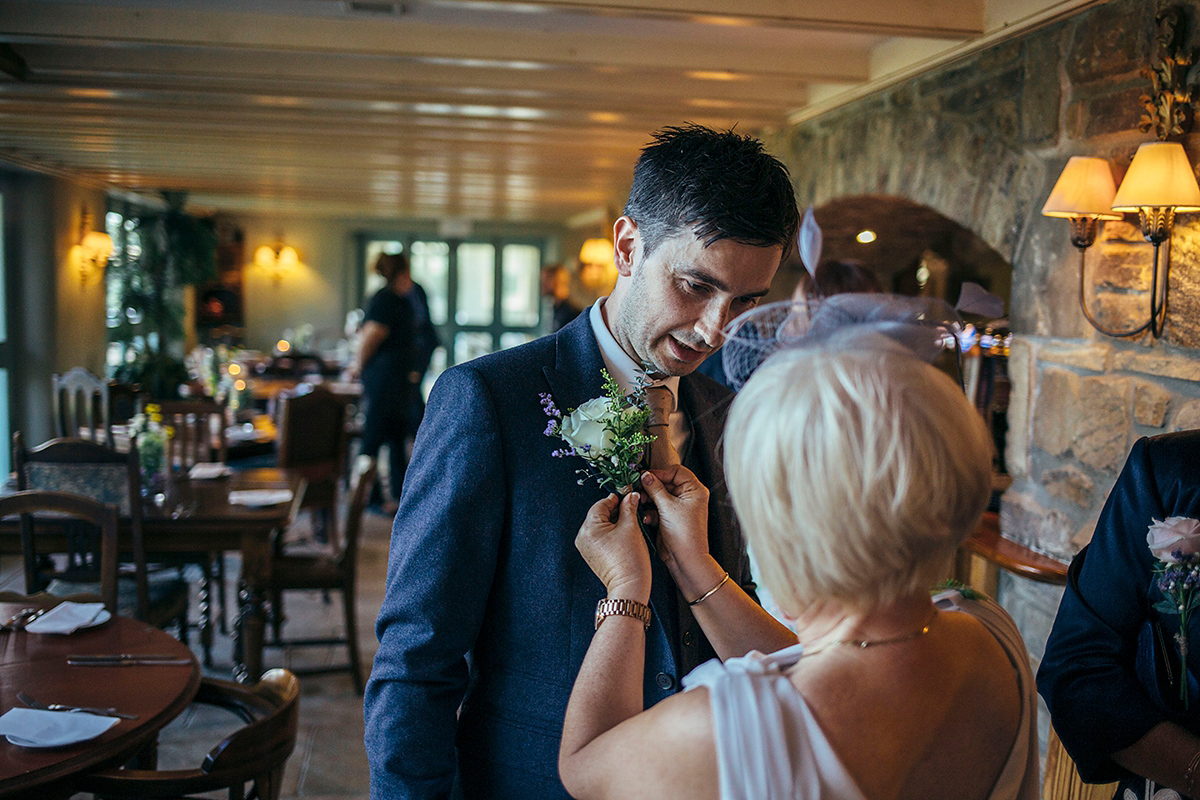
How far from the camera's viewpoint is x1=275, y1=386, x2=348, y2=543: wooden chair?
5.21m

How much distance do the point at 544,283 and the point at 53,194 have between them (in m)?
4.79

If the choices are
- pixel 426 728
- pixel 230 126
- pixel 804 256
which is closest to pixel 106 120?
pixel 230 126

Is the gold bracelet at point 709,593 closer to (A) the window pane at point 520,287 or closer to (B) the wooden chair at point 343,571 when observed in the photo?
(B) the wooden chair at point 343,571

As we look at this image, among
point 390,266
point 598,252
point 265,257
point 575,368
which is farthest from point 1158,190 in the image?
point 265,257

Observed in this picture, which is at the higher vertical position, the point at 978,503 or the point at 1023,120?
the point at 1023,120

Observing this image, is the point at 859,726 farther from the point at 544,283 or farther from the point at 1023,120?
the point at 544,283

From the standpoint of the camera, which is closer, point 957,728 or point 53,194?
point 957,728

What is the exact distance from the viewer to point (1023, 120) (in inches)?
125

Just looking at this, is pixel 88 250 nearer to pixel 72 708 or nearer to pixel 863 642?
pixel 72 708

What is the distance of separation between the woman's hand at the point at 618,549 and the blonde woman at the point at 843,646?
3.2 inches

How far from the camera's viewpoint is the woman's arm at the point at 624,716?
889 mm

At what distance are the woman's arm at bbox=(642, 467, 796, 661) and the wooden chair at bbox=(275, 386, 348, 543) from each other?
437 cm

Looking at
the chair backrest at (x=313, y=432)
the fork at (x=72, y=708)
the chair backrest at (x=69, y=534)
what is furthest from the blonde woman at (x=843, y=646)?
the chair backrest at (x=313, y=432)

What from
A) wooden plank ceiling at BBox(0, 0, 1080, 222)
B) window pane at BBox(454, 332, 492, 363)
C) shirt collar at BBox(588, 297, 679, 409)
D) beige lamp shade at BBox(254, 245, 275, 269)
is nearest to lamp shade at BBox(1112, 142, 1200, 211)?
wooden plank ceiling at BBox(0, 0, 1080, 222)
